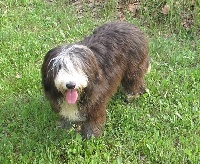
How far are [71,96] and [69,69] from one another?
0.29 metres

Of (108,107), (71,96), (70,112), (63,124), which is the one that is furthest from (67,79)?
(108,107)

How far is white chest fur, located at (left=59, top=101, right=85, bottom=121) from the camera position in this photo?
149 inches

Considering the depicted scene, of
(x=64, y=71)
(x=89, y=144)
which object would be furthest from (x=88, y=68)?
(x=89, y=144)

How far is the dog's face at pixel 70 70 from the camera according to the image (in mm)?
3301

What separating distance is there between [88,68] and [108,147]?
40.1 inches

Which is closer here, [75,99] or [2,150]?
[75,99]

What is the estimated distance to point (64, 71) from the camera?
3.31m

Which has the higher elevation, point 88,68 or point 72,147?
point 88,68

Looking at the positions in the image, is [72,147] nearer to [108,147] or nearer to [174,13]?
[108,147]

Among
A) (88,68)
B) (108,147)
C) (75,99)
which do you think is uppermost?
(88,68)

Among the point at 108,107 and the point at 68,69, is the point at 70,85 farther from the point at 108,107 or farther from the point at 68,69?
the point at 108,107

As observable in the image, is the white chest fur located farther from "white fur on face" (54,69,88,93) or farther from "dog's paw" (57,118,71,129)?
"white fur on face" (54,69,88,93)

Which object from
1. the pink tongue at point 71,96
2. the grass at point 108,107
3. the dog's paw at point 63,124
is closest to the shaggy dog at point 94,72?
the pink tongue at point 71,96

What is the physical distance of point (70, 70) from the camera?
330 centimetres
